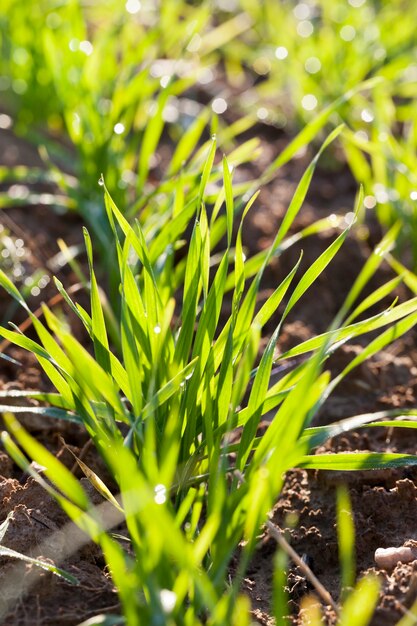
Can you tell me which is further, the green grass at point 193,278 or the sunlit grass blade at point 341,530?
the sunlit grass blade at point 341,530

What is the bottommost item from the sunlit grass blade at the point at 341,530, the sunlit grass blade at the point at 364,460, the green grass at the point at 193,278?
the sunlit grass blade at the point at 341,530

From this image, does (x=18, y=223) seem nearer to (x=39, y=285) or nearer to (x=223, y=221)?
(x=39, y=285)

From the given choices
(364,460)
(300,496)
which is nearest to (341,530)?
(364,460)

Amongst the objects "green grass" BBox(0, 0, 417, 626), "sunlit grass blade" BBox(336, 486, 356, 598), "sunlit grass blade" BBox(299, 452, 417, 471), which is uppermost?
"green grass" BBox(0, 0, 417, 626)

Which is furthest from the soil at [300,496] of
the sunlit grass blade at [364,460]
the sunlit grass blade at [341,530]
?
the sunlit grass blade at [364,460]

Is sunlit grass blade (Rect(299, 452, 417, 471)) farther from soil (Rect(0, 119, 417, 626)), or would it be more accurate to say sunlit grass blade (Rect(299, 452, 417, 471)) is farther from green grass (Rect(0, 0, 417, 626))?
soil (Rect(0, 119, 417, 626))

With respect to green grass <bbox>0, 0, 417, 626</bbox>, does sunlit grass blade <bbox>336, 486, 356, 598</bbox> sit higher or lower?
lower

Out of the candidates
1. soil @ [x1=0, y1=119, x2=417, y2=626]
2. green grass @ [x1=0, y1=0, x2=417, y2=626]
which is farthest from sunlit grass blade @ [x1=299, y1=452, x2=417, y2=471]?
soil @ [x1=0, y1=119, x2=417, y2=626]

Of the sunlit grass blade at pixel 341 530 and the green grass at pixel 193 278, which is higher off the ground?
the green grass at pixel 193 278

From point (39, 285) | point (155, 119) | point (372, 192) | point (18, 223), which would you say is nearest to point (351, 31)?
point (372, 192)

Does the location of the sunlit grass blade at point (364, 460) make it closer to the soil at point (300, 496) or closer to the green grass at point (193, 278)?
the green grass at point (193, 278)
